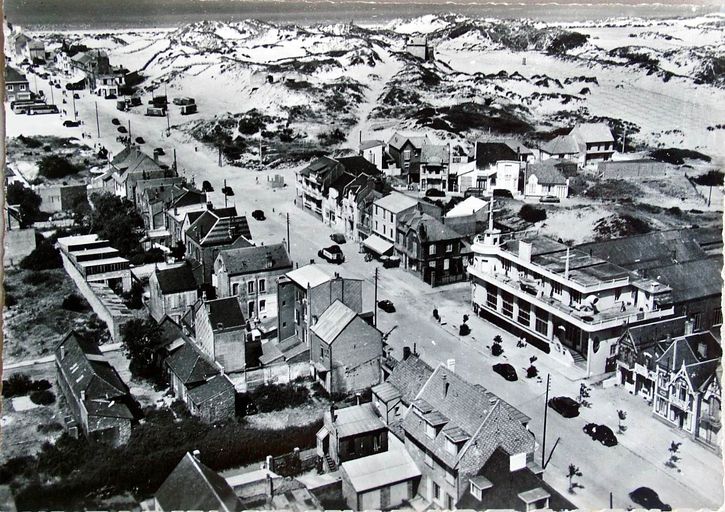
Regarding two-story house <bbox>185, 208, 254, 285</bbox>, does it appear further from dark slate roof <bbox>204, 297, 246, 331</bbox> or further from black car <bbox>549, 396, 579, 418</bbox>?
black car <bbox>549, 396, 579, 418</bbox>

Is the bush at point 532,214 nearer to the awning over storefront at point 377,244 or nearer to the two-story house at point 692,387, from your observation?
the awning over storefront at point 377,244

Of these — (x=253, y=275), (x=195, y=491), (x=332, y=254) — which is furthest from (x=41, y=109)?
(x=195, y=491)

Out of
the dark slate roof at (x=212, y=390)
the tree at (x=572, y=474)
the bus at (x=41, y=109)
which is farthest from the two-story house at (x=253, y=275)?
the bus at (x=41, y=109)

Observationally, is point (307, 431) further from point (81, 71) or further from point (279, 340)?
point (81, 71)

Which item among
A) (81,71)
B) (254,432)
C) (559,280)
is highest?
(81,71)

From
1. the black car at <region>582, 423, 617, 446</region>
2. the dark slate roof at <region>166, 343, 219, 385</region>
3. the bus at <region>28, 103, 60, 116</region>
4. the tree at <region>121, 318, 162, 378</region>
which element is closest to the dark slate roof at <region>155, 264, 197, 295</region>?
the tree at <region>121, 318, 162, 378</region>

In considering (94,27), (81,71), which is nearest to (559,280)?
(94,27)
